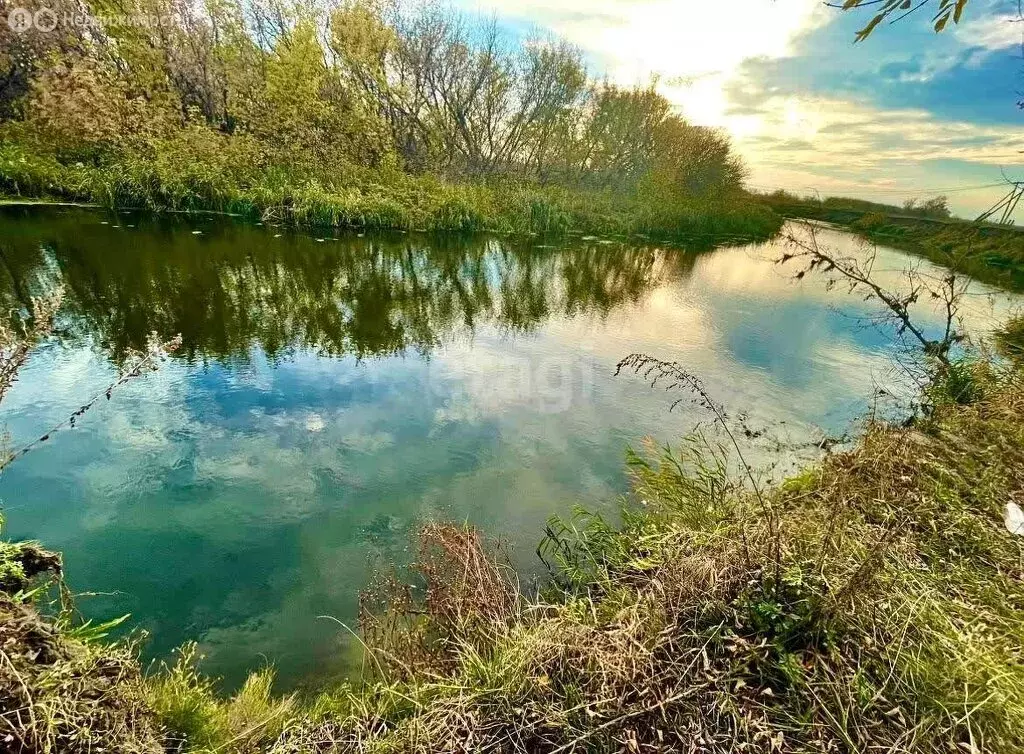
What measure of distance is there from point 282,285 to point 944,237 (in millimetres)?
8483

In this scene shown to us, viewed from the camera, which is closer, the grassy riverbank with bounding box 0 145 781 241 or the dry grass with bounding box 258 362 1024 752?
the dry grass with bounding box 258 362 1024 752

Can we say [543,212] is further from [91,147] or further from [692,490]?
[692,490]

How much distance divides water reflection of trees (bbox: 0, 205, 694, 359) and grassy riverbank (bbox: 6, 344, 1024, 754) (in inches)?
167

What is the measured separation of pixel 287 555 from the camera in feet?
9.46

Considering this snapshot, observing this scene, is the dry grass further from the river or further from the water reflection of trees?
the water reflection of trees

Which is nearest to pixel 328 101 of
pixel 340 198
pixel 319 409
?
pixel 340 198

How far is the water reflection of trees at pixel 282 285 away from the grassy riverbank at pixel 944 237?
4.69 m

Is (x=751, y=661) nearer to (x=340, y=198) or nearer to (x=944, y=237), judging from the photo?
(x=944, y=237)

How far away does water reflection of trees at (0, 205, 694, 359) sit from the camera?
5.96 meters

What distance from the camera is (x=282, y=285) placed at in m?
7.95

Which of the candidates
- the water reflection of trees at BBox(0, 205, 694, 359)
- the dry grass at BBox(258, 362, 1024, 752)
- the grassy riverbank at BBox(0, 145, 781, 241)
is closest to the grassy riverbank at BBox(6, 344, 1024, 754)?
the dry grass at BBox(258, 362, 1024, 752)

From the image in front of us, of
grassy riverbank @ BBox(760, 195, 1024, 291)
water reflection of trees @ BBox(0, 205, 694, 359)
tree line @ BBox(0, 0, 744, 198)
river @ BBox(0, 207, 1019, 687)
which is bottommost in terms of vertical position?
river @ BBox(0, 207, 1019, 687)

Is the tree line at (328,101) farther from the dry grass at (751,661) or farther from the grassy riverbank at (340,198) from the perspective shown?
the dry grass at (751,661)

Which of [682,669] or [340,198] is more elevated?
[340,198]
